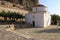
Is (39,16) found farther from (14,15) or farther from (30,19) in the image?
(14,15)

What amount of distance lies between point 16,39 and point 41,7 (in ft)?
82.0

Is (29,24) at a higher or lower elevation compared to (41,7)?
lower

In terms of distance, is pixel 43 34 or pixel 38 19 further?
pixel 38 19

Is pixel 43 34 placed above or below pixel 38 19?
below

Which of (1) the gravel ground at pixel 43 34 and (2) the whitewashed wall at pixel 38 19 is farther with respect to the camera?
(2) the whitewashed wall at pixel 38 19

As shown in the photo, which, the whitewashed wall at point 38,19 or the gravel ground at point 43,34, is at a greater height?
the whitewashed wall at point 38,19

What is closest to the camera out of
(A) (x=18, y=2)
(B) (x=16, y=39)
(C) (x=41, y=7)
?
(B) (x=16, y=39)

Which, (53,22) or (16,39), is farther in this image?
(53,22)

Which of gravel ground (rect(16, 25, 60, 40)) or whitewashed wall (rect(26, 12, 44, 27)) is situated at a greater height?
whitewashed wall (rect(26, 12, 44, 27))

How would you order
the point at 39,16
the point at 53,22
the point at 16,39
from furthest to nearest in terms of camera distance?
the point at 53,22
the point at 39,16
the point at 16,39

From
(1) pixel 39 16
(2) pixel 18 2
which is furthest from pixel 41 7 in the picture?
(2) pixel 18 2

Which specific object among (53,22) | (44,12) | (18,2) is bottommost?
(53,22)

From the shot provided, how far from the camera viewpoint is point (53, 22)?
47.6 meters

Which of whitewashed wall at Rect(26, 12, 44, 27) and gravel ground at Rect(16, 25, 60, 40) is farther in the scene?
whitewashed wall at Rect(26, 12, 44, 27)
